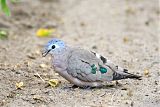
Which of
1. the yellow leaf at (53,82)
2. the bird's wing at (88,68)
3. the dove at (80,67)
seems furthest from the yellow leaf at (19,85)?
the bird's wing at (88,68)

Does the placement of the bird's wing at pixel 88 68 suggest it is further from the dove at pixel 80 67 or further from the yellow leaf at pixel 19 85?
the yellow leaf at pixel 19 85

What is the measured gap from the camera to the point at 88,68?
591 cm

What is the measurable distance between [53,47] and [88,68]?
437mm

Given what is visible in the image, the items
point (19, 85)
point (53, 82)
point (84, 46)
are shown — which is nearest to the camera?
point (19, 85)

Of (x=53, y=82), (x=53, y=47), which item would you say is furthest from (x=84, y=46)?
(x=53, y=47)

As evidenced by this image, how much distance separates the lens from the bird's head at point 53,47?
595 cm

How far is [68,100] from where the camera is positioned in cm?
562

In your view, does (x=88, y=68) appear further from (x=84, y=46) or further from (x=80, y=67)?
(x=84, y=46)

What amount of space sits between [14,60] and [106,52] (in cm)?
142

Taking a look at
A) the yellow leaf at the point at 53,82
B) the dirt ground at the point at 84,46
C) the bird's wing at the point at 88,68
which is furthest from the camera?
the yellow leaf at the point at 53,82

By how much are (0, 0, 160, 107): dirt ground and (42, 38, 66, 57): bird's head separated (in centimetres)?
40

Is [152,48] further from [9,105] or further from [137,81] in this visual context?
[9,105]

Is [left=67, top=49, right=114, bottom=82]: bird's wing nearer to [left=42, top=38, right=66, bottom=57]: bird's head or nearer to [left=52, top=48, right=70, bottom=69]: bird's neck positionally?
[left=52, top=48, right=70, bottom=69]: bird's neck

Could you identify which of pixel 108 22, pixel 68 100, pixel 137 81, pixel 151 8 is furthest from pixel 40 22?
pixel 68 100
